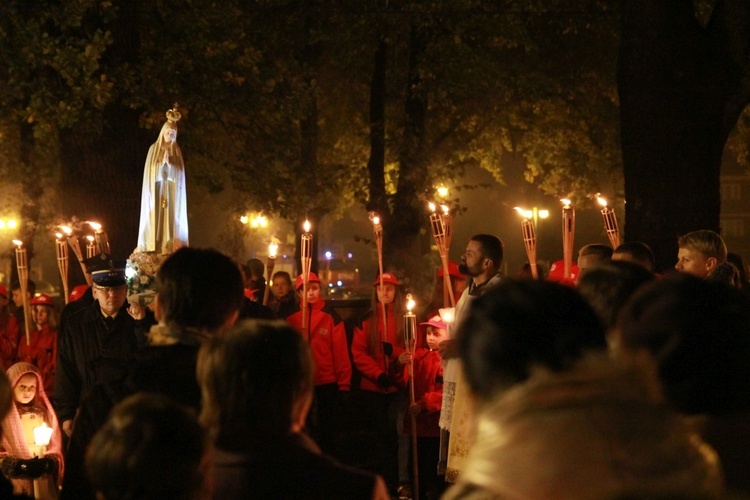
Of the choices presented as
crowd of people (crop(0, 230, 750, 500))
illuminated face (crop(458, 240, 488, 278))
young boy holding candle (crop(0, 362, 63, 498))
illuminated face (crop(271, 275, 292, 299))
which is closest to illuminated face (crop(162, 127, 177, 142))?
young boy holding candle (crop(0, 362, 63, 498))

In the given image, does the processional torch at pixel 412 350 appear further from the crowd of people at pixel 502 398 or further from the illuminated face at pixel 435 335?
the crowd of people at pixel 502 398

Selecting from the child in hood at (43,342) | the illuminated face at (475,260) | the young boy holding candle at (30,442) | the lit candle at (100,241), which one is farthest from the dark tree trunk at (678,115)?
the child in hood at (43,342)

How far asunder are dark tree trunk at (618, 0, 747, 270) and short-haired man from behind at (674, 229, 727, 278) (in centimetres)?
331

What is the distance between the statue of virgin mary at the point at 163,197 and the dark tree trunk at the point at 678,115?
16.7ft

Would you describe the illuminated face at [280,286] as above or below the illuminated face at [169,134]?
below

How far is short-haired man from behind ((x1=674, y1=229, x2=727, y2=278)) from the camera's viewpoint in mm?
6773

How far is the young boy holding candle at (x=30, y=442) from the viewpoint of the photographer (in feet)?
20.2

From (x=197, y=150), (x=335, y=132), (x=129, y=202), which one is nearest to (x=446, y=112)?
(x=335, y=132)

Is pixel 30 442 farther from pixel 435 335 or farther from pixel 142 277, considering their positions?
pixel 435 335

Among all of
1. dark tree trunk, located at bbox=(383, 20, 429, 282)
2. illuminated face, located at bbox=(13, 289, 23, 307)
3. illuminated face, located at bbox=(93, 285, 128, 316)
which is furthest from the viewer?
dark tree trunk, located at bbox=(383, 20, 429, 282)

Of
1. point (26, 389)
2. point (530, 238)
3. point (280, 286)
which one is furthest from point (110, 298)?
point (280, 286)

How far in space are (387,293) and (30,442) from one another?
398 centimetres

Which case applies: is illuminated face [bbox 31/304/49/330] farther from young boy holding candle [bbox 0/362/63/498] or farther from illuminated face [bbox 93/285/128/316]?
illuminated face [bbox 93/285/128/316]

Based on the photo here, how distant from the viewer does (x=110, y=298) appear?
6730 millimetres
